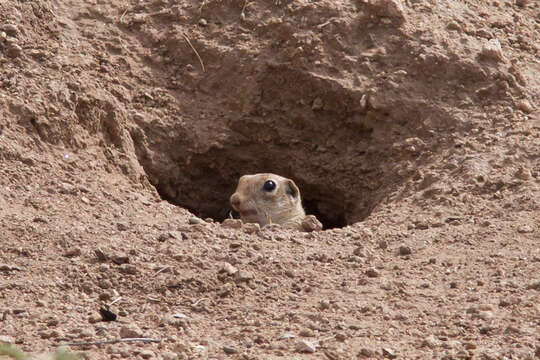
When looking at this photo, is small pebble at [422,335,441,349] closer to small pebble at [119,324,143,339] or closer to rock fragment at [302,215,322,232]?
small pebble at [119,324,143,339]

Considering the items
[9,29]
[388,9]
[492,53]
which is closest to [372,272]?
[492,53]

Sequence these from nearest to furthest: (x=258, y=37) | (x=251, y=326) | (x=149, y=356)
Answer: (x=149, y=356) → (x=251, y=326) → (x=258, y=37)

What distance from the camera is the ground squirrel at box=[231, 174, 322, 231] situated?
7.53 metres

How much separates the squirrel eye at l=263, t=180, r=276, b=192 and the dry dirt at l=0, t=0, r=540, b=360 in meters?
0.57

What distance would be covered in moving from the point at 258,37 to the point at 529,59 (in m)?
2.22

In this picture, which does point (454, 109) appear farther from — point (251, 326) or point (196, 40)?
point (251, 326)

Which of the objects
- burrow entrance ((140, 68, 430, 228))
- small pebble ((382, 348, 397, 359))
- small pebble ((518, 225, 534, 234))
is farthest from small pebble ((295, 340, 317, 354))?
burrow entrance ((140, 68, 430, 228))

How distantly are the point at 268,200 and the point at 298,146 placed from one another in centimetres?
66

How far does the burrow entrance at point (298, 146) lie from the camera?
24.6 ft

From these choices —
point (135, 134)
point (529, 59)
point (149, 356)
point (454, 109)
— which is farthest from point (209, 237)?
point (529, 59)

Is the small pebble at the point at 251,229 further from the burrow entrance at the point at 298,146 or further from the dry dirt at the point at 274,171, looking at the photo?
the burrow entrance at the point at 298,146

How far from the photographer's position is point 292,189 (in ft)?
25.3

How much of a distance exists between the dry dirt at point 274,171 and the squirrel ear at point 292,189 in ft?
1.33

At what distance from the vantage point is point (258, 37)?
772 cm
